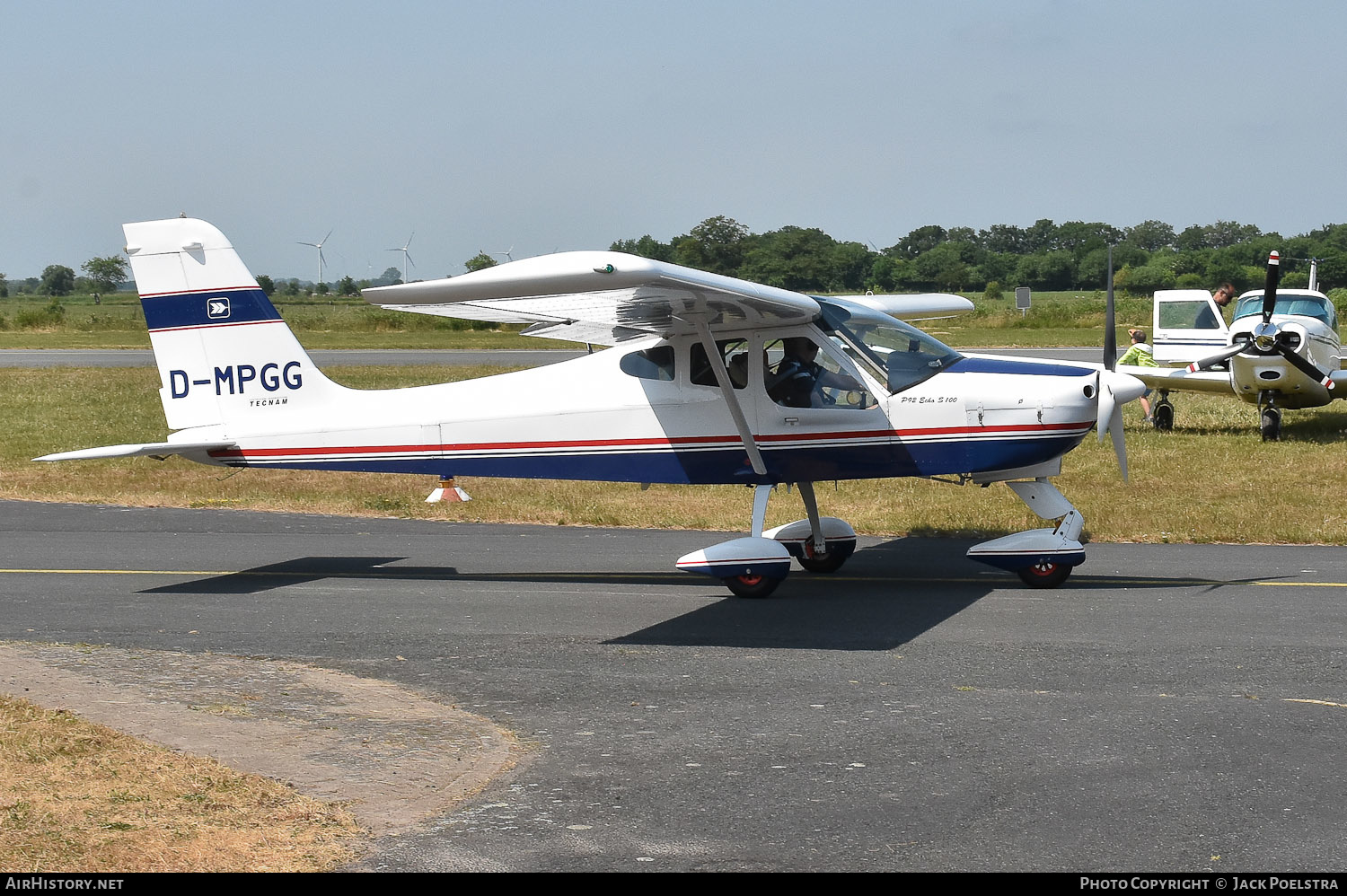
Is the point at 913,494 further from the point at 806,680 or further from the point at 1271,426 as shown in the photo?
the point at 806,680

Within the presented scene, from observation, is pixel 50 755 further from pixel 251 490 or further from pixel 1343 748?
pixel 251 490

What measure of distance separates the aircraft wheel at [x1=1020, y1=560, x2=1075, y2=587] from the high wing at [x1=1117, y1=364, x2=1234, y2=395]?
11700 mm

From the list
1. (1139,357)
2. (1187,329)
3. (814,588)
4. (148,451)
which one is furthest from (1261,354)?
(148,451)

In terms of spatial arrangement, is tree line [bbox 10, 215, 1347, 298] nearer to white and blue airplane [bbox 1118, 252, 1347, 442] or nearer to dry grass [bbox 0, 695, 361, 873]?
white and blue airplane [bbox 1118, 252, 1347, 442]

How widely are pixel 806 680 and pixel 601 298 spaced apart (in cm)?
323

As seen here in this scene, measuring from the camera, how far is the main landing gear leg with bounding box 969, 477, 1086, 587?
10.4 metres

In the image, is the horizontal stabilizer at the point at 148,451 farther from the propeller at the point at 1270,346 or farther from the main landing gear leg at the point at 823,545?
the propeller at the point at 1270,346

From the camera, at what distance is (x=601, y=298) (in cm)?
941

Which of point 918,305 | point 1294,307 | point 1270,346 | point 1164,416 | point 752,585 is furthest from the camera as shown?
point 1164,416

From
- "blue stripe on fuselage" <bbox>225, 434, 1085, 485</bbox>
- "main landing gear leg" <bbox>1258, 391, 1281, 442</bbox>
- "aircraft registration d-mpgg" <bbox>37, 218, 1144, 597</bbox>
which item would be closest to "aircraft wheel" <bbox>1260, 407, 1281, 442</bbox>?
"main landing gear leg" <bbox>1258, 391, 1281, 442</bbox>

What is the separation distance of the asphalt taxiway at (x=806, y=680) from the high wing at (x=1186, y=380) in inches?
366

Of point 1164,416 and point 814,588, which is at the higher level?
point 1164,416
